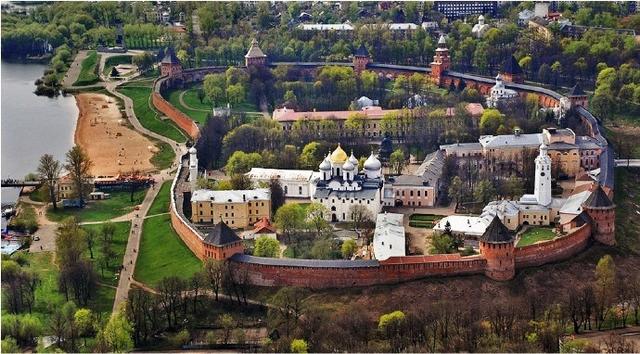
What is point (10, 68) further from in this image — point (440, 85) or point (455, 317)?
point (455, 317)

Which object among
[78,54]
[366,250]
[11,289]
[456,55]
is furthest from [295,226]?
[78,54]

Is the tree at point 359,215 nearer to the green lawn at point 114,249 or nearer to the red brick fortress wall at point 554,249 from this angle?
the red brick fortress wall at point 554,249

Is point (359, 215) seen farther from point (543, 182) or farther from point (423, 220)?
point (543, 182)

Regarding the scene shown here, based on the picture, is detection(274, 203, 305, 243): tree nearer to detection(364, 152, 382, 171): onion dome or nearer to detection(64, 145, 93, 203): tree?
detection(364, 152, 382, 171): onion dome

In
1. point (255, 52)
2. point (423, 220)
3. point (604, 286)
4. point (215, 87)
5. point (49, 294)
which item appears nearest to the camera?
point (604, 286)

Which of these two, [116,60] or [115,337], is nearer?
[115,337]

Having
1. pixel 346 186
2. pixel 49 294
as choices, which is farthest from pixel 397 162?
pixel 49 294

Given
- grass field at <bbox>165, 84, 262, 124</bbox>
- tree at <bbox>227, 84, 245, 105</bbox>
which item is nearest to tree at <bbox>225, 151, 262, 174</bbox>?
grass field at <bbox>165, 84, 262, 124</bbox>
